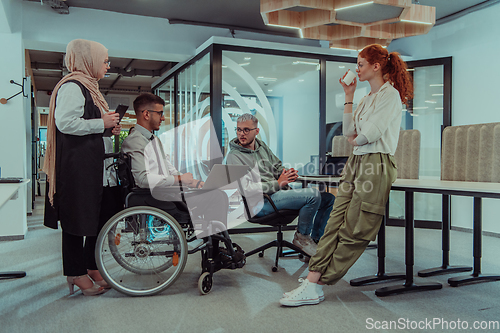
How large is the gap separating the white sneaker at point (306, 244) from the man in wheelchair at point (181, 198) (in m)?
0.76

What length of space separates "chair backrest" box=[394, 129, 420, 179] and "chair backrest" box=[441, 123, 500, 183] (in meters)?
0.24

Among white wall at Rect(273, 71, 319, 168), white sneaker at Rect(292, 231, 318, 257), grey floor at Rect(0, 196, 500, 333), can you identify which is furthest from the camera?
white wall at Rect(273, 71, 319, 168)

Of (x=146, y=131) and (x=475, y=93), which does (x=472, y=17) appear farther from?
(x=146, y=131)

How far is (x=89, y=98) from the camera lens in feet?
7.51

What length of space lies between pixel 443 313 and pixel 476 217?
0.88 metres

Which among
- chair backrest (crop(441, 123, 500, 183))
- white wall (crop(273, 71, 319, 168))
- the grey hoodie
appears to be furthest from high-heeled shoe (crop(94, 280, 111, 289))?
white wall (crop(273, 71, 319, 168))

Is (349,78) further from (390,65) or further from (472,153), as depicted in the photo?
(472,153)

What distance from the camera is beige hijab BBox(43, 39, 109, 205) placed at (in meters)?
2.24

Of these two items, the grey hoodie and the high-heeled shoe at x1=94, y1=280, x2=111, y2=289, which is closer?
the high-heeled shoe at x1=94, y1=280, x2=111, y2=289

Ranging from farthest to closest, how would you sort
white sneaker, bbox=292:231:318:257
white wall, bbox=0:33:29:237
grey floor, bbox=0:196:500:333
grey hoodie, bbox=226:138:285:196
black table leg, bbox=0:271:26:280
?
1. white wall, bbox=0:33:29:237
2. white sneaker, bbox=292:231:318:257
3. grey hoodie, bbox=226:138:285:196
4. black table leg, bbox=0:271:26:280
5. grey floor, bbox=0:196:500:333

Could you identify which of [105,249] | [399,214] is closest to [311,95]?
[399,214]

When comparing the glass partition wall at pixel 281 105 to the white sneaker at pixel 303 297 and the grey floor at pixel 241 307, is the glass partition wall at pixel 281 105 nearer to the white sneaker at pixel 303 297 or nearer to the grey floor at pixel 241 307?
the grey floor at pixel 241 307

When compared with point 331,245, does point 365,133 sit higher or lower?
higher

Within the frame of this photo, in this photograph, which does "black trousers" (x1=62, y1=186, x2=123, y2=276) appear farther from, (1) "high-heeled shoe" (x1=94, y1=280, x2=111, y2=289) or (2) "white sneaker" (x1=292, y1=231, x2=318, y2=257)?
(2) "white sneaker" (x1=292, y1=231, x2=318, y2=257)
